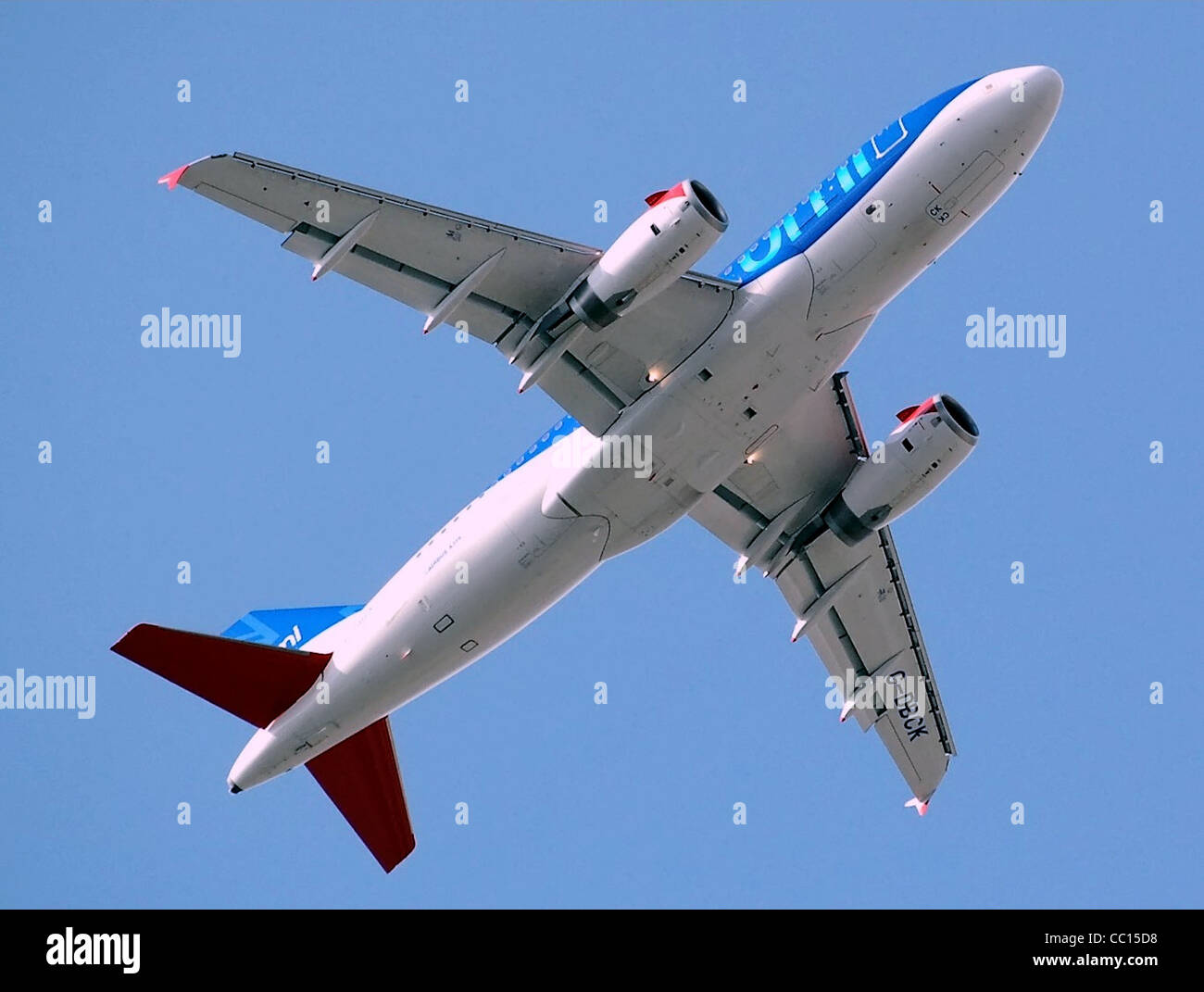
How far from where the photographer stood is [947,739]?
147 feet

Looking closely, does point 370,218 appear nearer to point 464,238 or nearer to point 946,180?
point 464,238

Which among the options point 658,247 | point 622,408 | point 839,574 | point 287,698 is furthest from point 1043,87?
point 287,698

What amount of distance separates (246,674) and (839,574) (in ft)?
44.1

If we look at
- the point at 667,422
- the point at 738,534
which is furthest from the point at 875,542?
the point at 667,422

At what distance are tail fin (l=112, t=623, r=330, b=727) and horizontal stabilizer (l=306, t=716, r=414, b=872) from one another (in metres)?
2.42

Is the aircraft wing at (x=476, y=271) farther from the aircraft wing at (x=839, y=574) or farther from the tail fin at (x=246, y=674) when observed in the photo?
the tail fin at (x=246, y=674)

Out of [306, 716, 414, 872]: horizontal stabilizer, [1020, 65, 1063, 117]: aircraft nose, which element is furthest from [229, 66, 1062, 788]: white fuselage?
[306, 716, 414, 872]: horizontal stabilizer

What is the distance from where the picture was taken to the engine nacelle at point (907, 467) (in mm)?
38375

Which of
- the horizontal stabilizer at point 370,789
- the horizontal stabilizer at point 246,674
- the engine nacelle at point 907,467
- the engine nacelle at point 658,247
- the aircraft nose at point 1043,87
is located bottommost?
the horizontal stabilizer at point 370,789

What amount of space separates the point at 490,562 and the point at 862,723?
37.0 feet

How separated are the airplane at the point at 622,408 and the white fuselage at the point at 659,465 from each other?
45 millimetres

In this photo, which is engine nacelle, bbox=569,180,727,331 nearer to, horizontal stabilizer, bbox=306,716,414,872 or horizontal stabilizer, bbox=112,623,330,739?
horizontal stabilizer, bbox=112,623,330,739

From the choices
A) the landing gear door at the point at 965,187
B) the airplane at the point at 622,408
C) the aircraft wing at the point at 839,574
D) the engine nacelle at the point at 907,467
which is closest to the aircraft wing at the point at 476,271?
the airplane at the point at 622,408

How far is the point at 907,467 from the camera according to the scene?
3891cm
